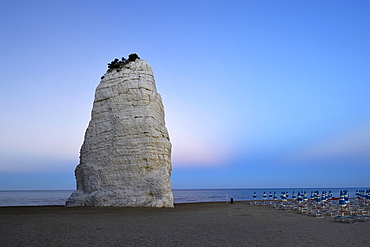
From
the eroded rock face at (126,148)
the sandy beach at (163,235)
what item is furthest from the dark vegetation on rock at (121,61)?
the sandy beach at (163,235)

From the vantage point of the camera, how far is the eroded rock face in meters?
22.3

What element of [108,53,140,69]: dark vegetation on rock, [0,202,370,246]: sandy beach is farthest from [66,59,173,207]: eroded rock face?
[0,202,370,246]: sandy beach

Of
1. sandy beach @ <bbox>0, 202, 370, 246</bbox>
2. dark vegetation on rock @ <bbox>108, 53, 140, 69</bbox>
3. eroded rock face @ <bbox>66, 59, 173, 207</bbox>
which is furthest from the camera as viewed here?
dark vegetation on rock @ <bbox>108, 53, 140, 69</bbox>

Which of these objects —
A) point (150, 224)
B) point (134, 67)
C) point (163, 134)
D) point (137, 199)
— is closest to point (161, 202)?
point (137, 199)

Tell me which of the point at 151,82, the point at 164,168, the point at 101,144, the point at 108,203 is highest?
the point at 151,82

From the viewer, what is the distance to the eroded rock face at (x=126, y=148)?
22.3m

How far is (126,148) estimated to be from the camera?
23391 mm

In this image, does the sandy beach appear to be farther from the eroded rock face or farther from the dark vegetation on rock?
the dark vegetation on rock

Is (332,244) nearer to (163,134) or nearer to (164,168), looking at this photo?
(164,168)

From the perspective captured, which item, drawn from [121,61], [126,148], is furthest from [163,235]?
[121,61]

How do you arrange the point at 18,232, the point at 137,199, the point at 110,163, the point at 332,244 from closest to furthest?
the point at 332,244, the point at 18,232, the point at 137,199, the point at 110,163

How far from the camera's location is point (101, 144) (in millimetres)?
24219

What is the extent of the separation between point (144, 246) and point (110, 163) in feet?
48.8

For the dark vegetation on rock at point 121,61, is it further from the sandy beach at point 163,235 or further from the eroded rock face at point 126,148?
the sandy beach at point 163,235
